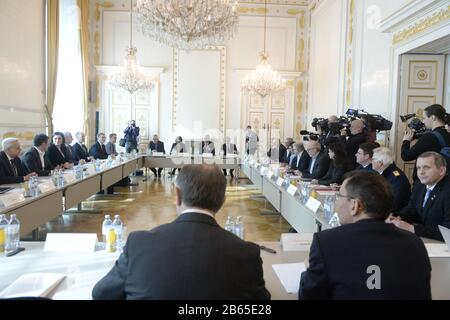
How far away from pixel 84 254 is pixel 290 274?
1.06 m

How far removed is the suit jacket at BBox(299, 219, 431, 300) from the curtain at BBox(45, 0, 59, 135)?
26.6ft

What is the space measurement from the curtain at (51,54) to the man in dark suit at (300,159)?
5.40 metres

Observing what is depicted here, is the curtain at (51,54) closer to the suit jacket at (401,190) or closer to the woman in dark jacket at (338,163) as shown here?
the woman in dark jacket at (338,163)

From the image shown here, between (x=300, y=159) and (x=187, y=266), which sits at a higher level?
(x=187, y=266)

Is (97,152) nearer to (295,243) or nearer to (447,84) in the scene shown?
(447,84)

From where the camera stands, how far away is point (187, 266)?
1.04 metres

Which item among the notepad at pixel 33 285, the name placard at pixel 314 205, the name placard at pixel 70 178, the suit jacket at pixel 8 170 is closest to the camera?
the notepad at pixel 33 285

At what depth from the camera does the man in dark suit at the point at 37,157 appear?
490 centimetres

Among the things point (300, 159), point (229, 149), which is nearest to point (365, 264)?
point (300, 159)

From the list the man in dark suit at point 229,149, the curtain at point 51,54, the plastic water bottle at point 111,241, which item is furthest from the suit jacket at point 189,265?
the man in dark suit at point 229,149

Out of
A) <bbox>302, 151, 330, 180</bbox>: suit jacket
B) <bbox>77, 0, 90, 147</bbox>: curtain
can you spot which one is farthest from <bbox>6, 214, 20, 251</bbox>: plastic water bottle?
<bbox>77, 0, 90, 147</bbox>: curtain

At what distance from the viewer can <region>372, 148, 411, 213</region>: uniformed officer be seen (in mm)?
3074
